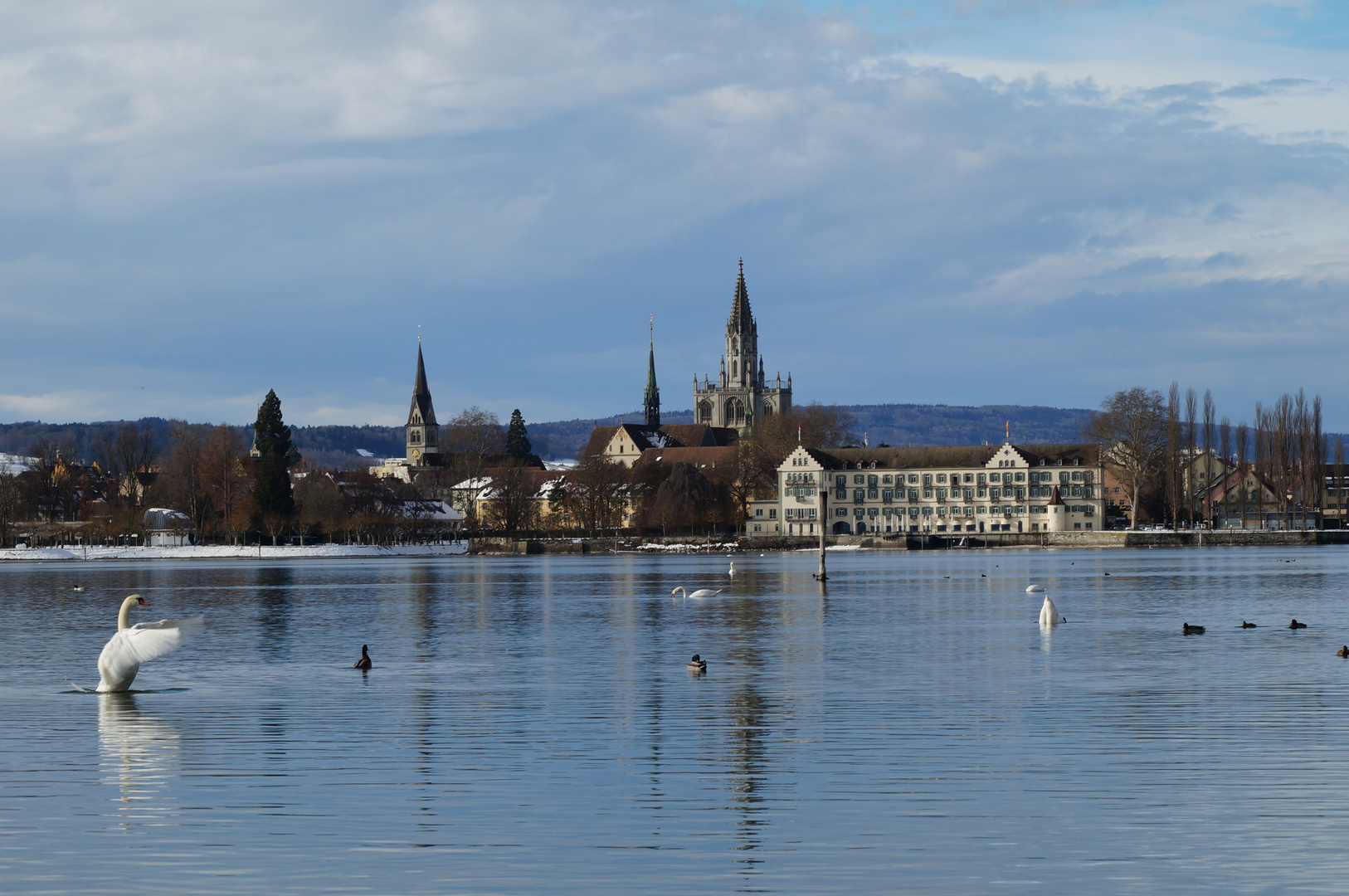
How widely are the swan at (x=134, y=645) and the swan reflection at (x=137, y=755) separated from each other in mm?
731

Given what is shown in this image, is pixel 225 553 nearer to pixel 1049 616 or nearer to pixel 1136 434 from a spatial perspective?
pixel 1136 434

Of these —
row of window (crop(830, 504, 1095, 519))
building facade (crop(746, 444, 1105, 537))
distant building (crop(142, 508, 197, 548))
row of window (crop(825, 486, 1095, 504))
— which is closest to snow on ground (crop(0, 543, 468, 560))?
distant building (crop(142, 508, 197, 548))

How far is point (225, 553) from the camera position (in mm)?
130875

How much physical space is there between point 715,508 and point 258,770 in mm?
139491

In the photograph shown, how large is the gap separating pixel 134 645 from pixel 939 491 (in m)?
143

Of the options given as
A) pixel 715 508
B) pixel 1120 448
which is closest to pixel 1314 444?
→ pixel 1120 448

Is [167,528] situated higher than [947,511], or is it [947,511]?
[947,511]

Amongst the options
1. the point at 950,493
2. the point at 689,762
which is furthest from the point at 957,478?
the point at 689,762

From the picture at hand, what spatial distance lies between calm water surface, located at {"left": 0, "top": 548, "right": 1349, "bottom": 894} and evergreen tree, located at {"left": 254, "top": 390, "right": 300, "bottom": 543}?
83.9 metres

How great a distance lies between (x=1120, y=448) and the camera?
140m

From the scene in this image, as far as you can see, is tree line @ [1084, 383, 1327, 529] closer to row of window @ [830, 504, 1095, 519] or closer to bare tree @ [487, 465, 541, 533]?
row of window @ [830, 504, 1095, 519]

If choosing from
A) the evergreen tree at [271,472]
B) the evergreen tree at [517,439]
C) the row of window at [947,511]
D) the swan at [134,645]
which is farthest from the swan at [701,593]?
the evergreen tree at [517,439]

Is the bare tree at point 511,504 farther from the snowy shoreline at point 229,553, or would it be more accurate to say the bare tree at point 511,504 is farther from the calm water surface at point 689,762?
the calm water surface at point 689,762

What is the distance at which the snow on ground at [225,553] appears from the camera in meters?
130
